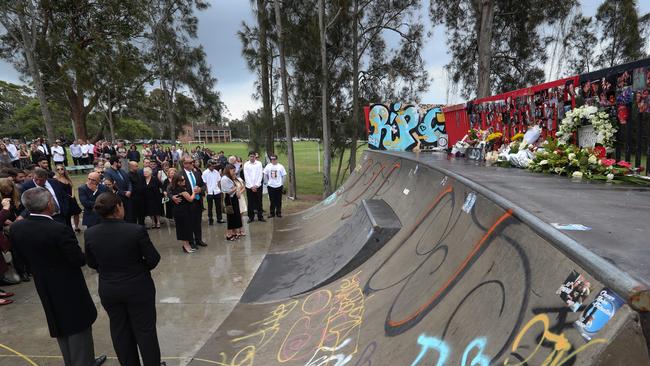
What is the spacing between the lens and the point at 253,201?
36.0ft

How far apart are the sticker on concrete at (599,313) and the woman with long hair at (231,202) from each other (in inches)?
317

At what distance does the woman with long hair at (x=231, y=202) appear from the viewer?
893cm

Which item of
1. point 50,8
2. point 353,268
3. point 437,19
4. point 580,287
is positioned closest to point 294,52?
point 437,19

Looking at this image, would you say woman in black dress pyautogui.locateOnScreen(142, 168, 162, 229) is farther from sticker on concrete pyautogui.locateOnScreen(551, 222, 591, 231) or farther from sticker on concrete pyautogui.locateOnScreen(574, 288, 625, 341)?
→ sticker on concrete pyautogui.locateOnScreen(574, 288, 625, 341)

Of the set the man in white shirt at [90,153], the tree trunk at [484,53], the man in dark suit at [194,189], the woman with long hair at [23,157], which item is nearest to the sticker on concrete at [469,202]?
the man in dark suit at [194,189]

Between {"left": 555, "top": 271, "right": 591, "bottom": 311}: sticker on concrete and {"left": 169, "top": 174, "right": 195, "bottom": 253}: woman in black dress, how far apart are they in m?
7.36

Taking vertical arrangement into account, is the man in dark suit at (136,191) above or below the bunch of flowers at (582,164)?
below

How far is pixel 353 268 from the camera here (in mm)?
5500

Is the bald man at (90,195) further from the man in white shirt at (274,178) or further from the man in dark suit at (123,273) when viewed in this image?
the man in white shirt at (274,178)

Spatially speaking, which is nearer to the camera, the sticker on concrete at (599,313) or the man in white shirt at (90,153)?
the sticker on concrete at (599,313)

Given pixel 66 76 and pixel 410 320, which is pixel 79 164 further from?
pixel 410 320

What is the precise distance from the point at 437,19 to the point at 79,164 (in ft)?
82.0

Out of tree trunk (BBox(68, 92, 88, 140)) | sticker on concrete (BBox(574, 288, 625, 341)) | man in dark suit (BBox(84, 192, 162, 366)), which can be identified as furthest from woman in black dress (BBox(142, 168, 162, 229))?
tree trunk (BBox(68, 92, 88, 140))

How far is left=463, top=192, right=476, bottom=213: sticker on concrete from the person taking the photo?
3629 millimetres
